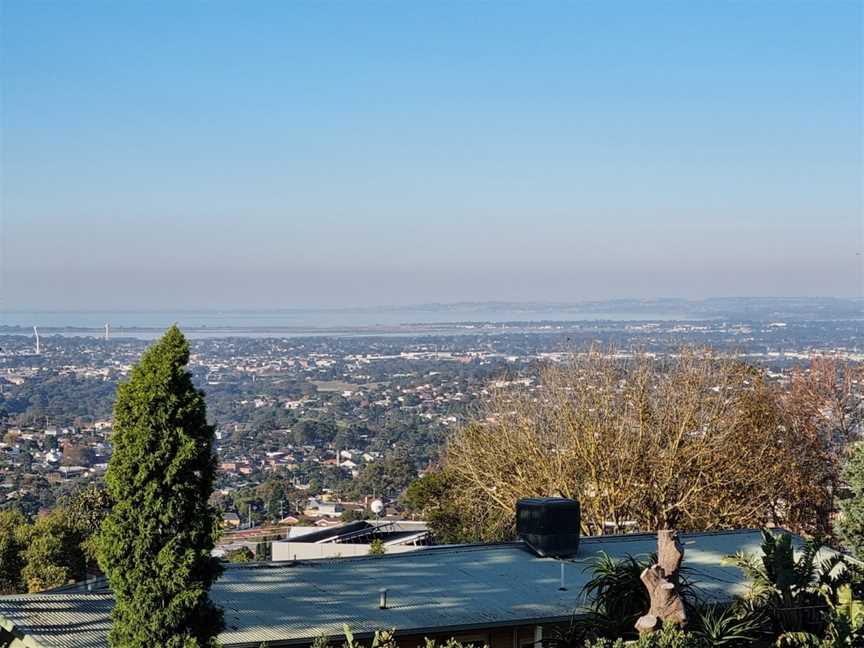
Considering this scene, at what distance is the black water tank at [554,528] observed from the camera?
16453 millimetres

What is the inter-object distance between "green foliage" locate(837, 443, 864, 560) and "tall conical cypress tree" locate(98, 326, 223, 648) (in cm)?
1244

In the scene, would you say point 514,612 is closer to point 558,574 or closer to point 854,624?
point 558,574

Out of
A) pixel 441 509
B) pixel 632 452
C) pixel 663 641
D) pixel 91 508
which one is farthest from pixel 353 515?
pixel 663 641

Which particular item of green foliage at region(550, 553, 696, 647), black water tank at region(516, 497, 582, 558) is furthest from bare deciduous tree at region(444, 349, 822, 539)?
green foliage at region(550, 553, 696, 647)

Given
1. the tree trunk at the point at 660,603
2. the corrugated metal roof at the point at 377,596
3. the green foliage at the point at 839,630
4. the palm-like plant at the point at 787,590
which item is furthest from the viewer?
the corrugated metal roof at the point at 377,596

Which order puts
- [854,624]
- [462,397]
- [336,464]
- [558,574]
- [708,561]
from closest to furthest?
[854,624] → [558,574] → [708,561] → [336,464] → [462,397]

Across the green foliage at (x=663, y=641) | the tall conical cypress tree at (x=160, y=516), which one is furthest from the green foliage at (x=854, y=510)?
the tall conical cypress tree at (x=160, y=516)

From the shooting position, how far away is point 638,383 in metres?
26.7

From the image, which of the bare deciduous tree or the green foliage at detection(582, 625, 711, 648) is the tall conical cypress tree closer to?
the green foliage at detection(582, 625, 711, 648)

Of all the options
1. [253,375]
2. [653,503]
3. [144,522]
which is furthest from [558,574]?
[253,375]

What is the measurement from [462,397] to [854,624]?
6015 cm

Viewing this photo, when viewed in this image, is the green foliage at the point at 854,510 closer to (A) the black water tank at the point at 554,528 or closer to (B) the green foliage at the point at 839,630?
(A) the black water tank at the point at 554,528

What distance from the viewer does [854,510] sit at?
19.5m

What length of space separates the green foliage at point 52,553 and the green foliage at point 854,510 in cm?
1480
